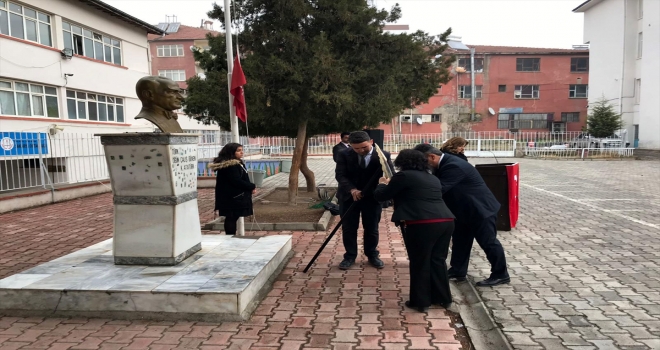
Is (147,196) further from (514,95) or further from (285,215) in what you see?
(514,95)

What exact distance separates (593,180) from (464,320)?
1346cm

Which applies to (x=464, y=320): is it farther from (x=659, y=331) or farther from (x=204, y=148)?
(x=204, y=148)

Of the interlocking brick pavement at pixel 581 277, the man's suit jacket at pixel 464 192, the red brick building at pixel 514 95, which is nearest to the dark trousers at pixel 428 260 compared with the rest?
the interlocking brick pavement at pixel 581 277

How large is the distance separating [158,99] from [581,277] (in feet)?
16.5

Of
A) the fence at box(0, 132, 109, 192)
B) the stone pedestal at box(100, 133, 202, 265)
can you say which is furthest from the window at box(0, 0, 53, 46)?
the stone pedestal at box(100, 133, 202, 265)

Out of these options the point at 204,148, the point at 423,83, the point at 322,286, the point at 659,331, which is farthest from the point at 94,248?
the point at 204,148

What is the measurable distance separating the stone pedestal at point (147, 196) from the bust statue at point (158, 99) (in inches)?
13.2

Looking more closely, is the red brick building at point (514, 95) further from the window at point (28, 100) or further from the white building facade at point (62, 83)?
the window at point (28, 100)

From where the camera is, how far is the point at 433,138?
2878 centimetres

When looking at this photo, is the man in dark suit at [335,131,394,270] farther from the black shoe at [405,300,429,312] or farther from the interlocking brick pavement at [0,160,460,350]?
the black shoe at [405,300,429,312]

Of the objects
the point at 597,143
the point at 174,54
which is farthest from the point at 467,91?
the point at 174,54

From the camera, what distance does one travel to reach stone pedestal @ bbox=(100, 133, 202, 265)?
177 inches

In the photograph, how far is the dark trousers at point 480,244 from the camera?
4594 mm

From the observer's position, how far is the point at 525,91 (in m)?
40.3
